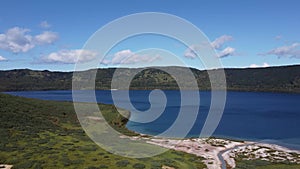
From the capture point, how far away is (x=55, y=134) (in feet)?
230

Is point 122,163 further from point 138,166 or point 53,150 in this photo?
point 53,150

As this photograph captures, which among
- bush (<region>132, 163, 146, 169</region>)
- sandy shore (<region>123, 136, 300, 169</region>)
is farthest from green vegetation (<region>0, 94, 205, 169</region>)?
sandy shore (<region>123, 136, 300, 169</region>)

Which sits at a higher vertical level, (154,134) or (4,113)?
(4,113)

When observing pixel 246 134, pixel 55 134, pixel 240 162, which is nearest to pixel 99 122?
pixel 55 134

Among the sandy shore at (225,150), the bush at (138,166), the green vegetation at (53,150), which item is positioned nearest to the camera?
the bush at (138,166)

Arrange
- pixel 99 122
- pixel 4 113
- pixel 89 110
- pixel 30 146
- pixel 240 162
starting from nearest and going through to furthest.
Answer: pixel 240 162 → pixel 30 146 → pixel 4 113 → pixel 99 122 → pixel 89 110

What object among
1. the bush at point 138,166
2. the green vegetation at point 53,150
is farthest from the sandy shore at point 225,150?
the bush at point 138,166

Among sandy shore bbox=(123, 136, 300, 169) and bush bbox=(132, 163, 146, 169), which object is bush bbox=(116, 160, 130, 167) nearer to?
bush bbox=(132, 163, 146, 169)

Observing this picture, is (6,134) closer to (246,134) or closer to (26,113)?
(26,113)

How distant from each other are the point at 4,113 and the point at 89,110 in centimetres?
3920

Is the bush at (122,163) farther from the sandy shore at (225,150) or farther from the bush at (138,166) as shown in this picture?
the sandy shore at (225,150)

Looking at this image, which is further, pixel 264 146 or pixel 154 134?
pixel 154 134

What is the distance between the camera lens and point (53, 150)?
2159 inches

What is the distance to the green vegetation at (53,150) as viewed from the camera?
4797 centimetres
